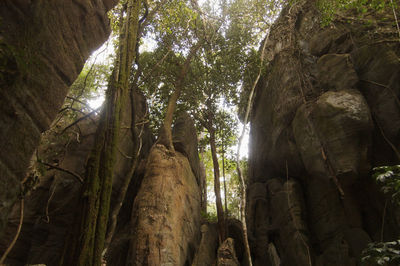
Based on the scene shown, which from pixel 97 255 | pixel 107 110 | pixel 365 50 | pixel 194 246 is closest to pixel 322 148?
pixel 365 50

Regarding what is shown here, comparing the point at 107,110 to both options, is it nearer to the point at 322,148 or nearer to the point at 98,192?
the point at 98,192

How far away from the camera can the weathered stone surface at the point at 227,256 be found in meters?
8.71

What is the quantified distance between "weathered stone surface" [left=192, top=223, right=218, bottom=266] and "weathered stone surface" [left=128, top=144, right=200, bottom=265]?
251 millimetres

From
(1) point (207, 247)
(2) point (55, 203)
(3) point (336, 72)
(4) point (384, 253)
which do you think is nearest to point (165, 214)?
(1) point (207, 247)

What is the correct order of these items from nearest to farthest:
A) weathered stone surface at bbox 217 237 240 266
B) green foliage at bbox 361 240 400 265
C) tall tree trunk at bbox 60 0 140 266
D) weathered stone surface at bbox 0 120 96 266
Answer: tall tree trunk at bbox 60 0 140 266
green foliage at bbox 361 240 400 265
weathered stone surface at bbox 217 237 240 266
weathered stone surface at bbox 0 120 96 266

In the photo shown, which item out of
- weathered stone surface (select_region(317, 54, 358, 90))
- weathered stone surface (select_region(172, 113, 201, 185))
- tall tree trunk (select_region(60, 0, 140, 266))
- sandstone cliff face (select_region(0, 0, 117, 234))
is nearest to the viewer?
sandstone cliff face (select_region(0, 0, 117, 234))

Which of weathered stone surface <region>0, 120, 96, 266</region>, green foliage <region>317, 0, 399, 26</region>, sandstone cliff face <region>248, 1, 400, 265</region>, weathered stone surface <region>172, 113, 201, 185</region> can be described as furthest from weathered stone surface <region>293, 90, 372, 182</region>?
weathered stone surface <region>0, 120, 96, 266</region>

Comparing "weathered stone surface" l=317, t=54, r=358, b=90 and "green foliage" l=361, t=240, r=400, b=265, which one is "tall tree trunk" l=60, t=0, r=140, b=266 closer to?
"green foliage" l=361, t=240, r=400, b=265

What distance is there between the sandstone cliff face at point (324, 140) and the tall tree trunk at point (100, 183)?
719 cm

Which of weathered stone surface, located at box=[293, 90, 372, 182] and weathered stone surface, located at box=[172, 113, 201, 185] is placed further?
weathered stone surface, located at box=[172, 113, 201, 185]

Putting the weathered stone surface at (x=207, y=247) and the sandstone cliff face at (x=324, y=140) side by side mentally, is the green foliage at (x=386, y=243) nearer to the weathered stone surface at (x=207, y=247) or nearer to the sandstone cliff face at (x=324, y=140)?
the sandstone cliff face at (x=324, y=140)

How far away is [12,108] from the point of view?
2408 mm

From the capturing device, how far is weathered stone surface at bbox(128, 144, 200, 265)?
26.3 ft

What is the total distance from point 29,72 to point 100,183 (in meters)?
1.52
